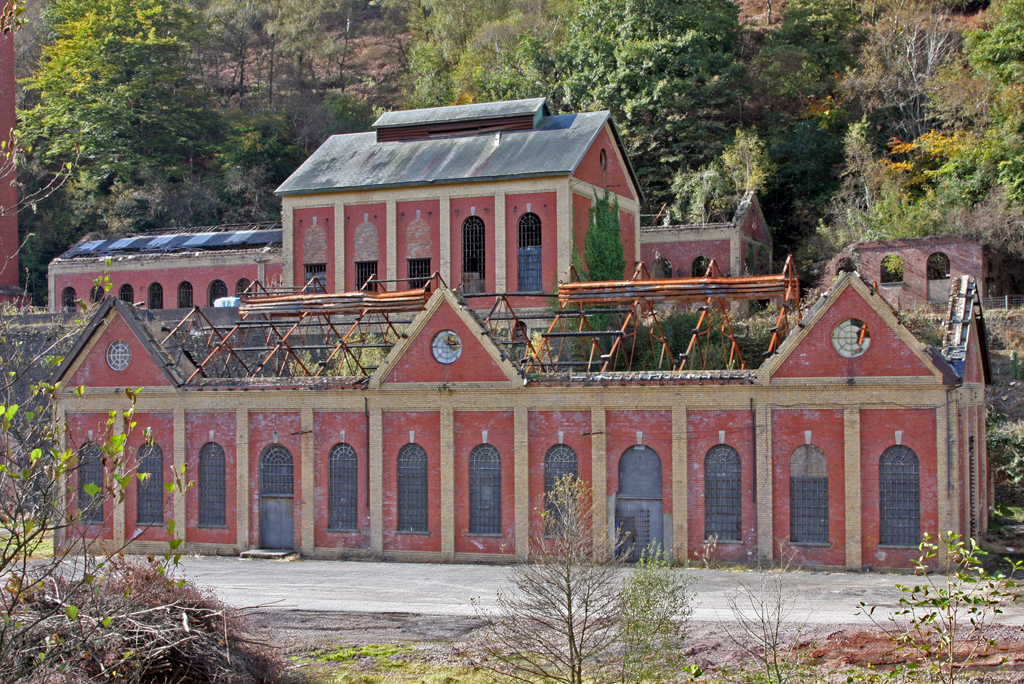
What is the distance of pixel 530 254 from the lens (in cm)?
3912

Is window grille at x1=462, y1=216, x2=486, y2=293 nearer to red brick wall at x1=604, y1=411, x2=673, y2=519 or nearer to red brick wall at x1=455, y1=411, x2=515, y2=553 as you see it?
red brick wall at x1=455, y1=411, x2=515, y2=553

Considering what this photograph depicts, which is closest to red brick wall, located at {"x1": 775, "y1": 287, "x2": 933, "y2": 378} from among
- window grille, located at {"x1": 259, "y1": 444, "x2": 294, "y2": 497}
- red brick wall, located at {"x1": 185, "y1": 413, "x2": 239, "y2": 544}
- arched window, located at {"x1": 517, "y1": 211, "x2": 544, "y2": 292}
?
arched window, located at {"x1": 517, "y1": 211, "x2": 544, "y2": 292}

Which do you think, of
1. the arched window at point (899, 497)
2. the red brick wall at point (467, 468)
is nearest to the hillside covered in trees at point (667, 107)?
the arched window at point (899, 497)

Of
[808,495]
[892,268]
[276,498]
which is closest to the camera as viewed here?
[808,495]

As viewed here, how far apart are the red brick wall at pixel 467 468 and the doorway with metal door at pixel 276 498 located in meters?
5.32

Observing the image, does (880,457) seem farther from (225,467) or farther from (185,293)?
(185,293)

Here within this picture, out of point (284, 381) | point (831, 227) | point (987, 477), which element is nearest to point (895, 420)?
point (987, 477)

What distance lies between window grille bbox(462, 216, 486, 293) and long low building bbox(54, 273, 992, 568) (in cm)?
808

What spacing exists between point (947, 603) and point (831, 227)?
4240cm

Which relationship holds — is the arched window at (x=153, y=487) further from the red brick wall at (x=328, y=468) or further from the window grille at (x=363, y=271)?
the window grille at (x=363, y=271)

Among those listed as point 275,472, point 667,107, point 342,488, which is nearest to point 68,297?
point 275,472

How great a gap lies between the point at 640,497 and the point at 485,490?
14.4ft

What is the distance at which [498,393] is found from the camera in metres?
28.5

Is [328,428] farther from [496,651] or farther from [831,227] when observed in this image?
[831,227]
